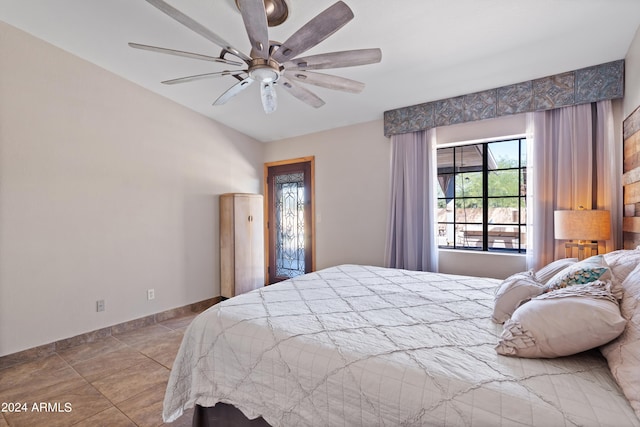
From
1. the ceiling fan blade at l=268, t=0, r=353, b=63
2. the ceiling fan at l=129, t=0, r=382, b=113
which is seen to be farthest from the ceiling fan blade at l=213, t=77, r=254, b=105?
the ceiling fan blade at l=268, t=0, r=353, b=63

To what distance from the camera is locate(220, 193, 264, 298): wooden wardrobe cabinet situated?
13.0 ft

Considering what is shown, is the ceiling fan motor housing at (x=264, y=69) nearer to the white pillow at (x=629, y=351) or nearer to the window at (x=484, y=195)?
the white pillow at (x=629, y=351)

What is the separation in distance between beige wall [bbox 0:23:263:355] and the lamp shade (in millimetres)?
3958

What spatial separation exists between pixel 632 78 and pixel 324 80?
94.7 inches

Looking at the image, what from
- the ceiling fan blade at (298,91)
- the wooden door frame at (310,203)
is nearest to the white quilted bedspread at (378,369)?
the ceiling fan blade at (298,91)

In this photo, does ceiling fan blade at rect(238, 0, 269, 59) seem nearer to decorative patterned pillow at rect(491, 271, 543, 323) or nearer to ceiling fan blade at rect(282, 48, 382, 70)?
ceiling fan blade at rect(282, 48, 382, 70)

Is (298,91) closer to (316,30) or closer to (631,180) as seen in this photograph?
(316,30)

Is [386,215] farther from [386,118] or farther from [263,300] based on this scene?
[263,300]

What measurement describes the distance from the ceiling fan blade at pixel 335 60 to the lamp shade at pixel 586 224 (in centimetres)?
206

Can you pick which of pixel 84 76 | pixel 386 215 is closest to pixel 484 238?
pixel 386 215

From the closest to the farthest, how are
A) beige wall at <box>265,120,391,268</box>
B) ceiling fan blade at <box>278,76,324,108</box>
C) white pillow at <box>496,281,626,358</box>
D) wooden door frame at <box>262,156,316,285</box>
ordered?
white pillow at <box>496,281,626,358</box>
ceiling fan blade at <box>278,76,324,108</box>
beige wall at <box>265,120,391,268</box>
wooden door frame at <box>262,156,316,285</box>

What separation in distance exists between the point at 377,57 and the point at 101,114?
290 centimetres

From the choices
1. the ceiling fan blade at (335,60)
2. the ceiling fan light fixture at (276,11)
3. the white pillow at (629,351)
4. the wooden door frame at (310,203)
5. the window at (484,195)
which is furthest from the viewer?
the wooden door frame at (310,203)

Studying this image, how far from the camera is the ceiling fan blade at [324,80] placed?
197 centimetres
